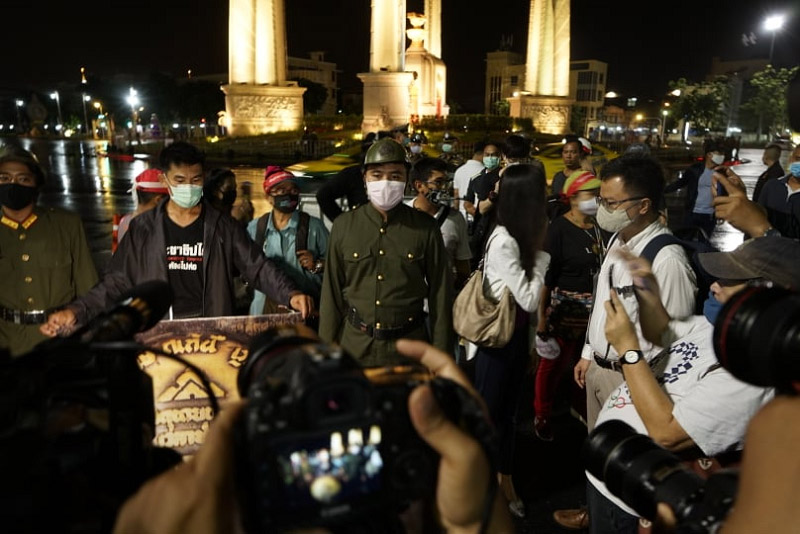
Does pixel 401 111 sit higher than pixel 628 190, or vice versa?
pixel 401 111

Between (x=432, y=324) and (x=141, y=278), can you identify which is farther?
(x=432, y=324)

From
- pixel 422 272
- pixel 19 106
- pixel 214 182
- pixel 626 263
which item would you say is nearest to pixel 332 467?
pixel 626 263

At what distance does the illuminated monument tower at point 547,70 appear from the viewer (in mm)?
32500

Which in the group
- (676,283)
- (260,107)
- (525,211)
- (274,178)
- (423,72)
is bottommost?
(676,283)

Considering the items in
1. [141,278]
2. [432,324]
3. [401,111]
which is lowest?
[432,324]

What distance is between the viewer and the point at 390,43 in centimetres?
2694

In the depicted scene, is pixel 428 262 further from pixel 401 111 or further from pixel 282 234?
pixel 401 111

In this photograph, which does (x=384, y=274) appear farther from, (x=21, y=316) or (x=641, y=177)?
(x=21, y=316)

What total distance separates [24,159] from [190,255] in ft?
4.28

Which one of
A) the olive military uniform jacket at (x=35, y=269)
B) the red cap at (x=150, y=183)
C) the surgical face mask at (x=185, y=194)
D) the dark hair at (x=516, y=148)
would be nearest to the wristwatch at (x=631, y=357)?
the surgical face mask at (x=185, y=194)

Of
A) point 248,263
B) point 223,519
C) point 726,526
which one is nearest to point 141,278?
point 248,263

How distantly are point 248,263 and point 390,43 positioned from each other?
25663 millimetres

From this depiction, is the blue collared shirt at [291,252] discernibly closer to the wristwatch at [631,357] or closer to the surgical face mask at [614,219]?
the surgical face mask at [614,219]

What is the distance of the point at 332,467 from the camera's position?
3.37 feet
